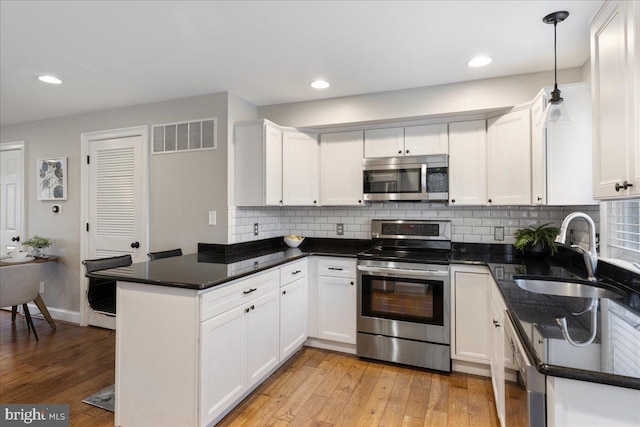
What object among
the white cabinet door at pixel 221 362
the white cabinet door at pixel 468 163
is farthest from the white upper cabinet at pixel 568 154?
the white cabinet door at pixel 221 362

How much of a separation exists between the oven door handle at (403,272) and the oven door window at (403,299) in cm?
5

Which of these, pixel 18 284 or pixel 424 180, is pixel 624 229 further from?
pixel 18 284

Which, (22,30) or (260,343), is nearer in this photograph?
(22,30)

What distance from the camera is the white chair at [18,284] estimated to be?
3.19 m

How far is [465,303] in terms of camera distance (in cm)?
271

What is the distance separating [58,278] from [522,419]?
4.81 meters

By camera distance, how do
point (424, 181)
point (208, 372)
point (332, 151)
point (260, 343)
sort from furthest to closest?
point (332, 151) < point (424, 181) < point (260, 343) < point (208, 372)

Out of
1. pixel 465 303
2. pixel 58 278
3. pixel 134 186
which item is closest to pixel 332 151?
pixel 465 303

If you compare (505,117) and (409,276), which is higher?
(505,117)

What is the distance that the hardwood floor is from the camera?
217cm

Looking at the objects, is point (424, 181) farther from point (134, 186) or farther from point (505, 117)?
point (134, 186)

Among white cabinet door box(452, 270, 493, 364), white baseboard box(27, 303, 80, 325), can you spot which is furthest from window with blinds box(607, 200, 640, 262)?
white baseboard box(27, 303, 80, 325)

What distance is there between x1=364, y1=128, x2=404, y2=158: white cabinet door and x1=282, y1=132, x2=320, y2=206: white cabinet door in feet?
1.80

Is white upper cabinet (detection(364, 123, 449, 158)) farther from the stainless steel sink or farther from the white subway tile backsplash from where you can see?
the stainless steel sink
